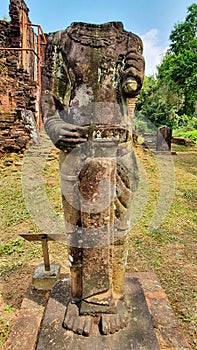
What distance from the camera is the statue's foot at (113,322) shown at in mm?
1691

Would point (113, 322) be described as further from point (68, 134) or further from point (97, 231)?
point (68, 134)

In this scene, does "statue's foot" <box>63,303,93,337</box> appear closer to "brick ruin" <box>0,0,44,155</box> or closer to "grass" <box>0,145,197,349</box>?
"grass" <box>0,145,197,349</box>

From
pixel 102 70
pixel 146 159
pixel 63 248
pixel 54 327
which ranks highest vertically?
pixel 102 70

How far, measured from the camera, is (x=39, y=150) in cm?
819

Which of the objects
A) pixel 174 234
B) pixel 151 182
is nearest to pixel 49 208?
pixel 174 234

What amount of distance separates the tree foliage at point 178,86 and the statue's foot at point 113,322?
61.0ft

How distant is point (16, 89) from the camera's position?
30.3 ft

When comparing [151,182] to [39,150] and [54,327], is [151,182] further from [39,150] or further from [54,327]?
[54,327]

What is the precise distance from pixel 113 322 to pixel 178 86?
20.5m

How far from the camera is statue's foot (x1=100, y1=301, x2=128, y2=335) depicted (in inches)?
66.6

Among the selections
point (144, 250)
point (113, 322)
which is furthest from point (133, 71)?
point (144, 250)

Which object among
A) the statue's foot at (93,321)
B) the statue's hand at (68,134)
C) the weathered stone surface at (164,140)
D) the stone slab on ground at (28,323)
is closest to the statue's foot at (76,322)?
the statue's foot at (93,321)

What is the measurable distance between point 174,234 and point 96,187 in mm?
3058

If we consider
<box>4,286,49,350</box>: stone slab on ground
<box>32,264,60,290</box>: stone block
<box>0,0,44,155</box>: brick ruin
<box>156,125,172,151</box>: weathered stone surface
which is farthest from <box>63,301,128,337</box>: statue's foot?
<box>156,125,172,151</box>: weathered stone surface
